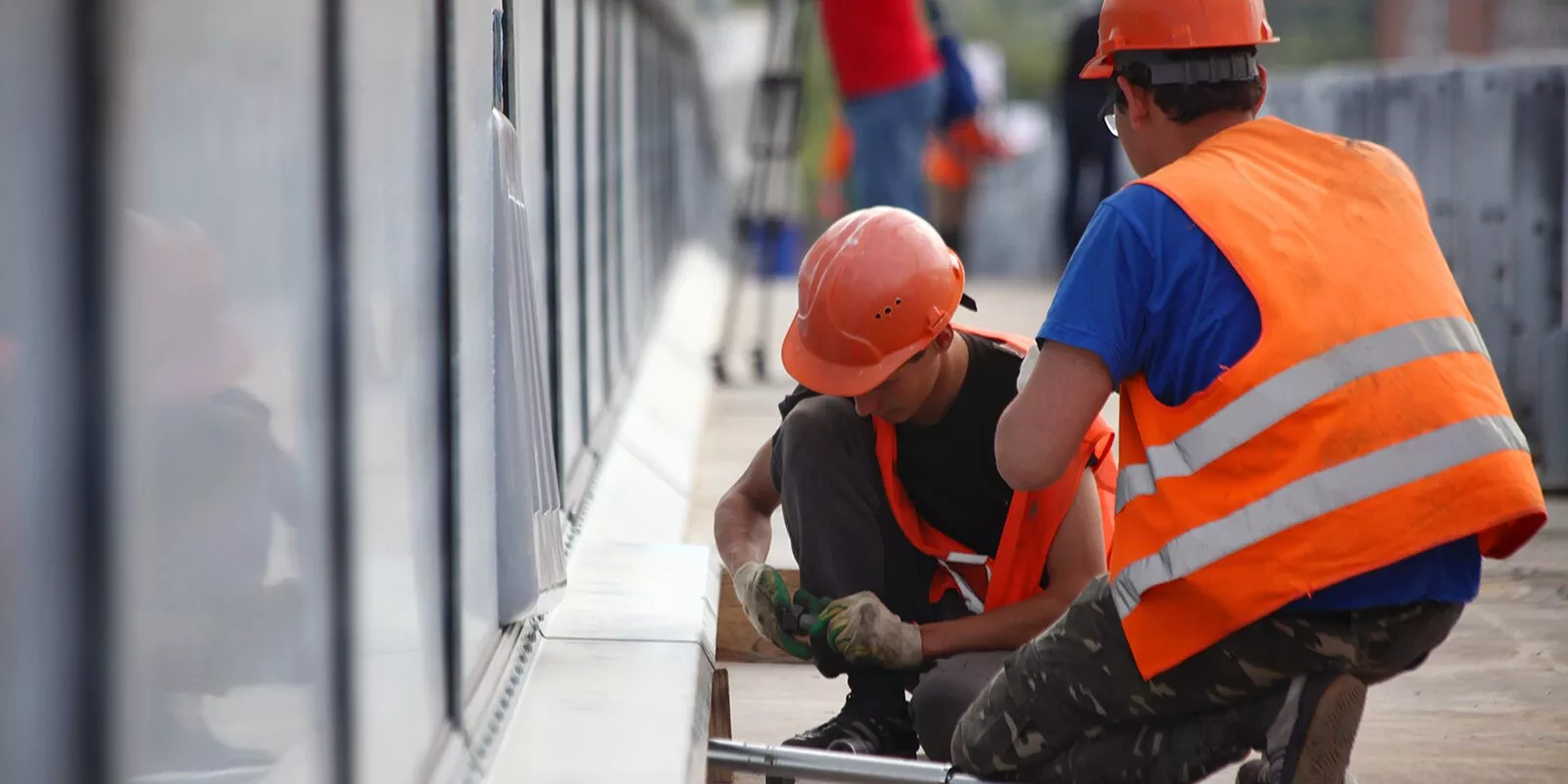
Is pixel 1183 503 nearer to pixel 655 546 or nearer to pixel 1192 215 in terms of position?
pixel 1192 215

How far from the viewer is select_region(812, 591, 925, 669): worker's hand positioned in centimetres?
358

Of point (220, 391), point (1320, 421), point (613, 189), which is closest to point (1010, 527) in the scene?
point (1320, 421)

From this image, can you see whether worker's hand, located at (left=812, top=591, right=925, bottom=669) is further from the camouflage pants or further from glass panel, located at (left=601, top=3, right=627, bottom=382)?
glass panel, located at (left=601, top=3, right=627, bottom=382)

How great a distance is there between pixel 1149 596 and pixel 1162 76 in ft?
2.89

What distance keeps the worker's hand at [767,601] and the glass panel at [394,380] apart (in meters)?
1.12

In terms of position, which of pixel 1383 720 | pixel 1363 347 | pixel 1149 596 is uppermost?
pixel 1363 347

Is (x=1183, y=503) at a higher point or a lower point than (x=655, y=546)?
higher

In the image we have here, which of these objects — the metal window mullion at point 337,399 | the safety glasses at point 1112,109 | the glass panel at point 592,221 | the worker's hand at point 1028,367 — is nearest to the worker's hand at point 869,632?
the worker's hand at point 1028,367

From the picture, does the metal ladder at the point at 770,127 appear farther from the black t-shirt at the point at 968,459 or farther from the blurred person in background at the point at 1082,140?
the black t-shirt at the point at 968,459

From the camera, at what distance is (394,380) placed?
2348mm

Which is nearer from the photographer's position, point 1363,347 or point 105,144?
point 105,144

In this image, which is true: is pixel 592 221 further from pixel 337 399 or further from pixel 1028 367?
pixel 337 399

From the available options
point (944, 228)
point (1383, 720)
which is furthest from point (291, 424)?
point (944, 228)

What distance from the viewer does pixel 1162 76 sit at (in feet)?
9.94
